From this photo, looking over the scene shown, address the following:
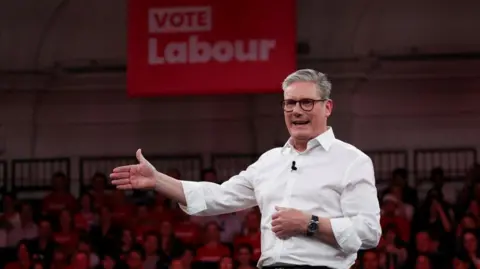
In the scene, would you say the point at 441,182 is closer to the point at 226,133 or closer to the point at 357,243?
the point at 226,133

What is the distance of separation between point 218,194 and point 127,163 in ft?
27.8

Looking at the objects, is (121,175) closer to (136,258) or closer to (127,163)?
(136,258)

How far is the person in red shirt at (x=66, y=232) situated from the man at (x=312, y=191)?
5748 millimetres

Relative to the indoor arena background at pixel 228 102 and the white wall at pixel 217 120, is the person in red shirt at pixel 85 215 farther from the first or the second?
the white wall at pixel 217 120

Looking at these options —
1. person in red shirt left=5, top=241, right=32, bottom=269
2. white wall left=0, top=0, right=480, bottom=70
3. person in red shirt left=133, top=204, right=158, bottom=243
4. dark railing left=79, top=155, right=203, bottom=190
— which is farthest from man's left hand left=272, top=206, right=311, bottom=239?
dark railing left=79, top=155, right=203, bottom=190

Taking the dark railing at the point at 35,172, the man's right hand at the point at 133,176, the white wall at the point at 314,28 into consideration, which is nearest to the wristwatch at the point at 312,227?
the man's right hand at the point at 133,176

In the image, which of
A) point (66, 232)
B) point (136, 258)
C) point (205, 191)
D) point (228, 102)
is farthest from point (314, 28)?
point (205, 191)

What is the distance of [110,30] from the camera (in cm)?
1250

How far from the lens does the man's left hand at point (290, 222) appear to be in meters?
3.92

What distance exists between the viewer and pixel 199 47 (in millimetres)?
9828

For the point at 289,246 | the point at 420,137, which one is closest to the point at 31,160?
the point at 420,137

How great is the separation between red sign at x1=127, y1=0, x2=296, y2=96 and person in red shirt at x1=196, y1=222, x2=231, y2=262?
119 centimetres

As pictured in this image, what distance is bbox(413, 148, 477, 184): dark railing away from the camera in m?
12.2

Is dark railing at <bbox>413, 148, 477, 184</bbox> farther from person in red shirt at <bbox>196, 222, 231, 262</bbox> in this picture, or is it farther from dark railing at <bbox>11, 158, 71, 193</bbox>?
dark railing at <bbox>11, 158, 71, 193</bbox>
